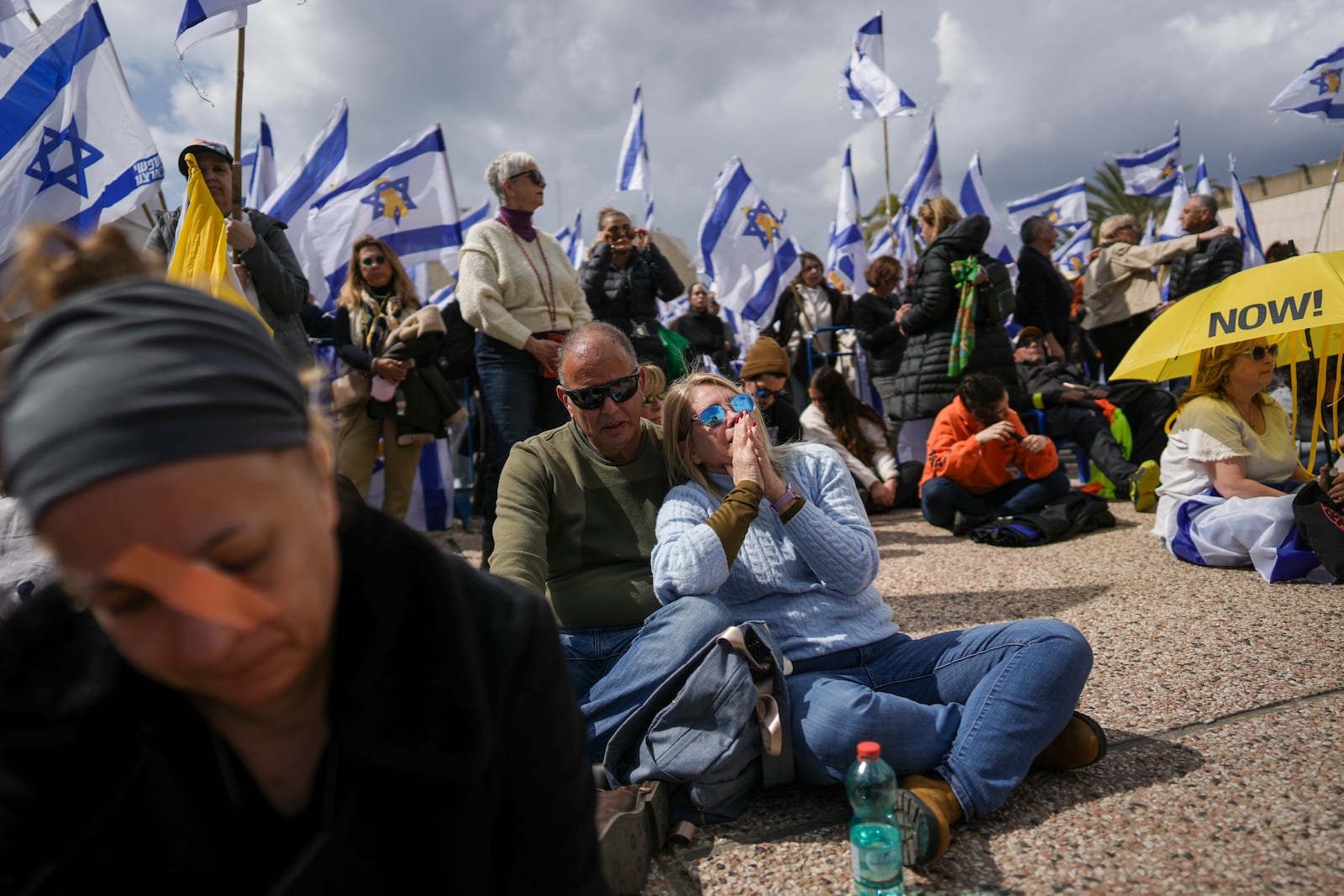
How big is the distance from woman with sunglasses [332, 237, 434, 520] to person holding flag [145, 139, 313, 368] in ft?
3.00

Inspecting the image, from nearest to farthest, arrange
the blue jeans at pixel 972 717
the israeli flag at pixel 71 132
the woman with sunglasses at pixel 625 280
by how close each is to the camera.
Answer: the blue jeans at pixel 972 717 < the israeli flag at pixel 71 132 < the woman with sunglasses at pixel 625 280

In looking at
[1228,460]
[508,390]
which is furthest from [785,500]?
[1228,460]

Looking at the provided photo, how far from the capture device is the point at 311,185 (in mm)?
8438

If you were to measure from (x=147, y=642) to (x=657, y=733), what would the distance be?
171cm

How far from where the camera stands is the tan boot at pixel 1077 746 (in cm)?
244

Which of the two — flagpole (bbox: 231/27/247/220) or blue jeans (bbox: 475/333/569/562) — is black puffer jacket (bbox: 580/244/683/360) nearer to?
blue jeans (bbox: 475/333/569/562)

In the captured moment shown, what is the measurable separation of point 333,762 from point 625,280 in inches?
216

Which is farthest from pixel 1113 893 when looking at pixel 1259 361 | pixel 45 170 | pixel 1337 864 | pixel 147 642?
pixel 45 170

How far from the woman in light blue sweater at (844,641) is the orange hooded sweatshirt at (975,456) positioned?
367 centimetres

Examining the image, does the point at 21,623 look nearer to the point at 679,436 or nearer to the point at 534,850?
the point at 534,850

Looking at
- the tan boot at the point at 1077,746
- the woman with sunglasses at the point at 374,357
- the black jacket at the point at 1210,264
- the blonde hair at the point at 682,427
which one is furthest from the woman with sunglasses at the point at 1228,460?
the woman with sunglasses at the point at 374,357

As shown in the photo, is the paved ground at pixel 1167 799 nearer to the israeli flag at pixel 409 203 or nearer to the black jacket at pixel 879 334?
the black jacket at pixel 879 334

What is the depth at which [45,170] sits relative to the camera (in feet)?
14.7

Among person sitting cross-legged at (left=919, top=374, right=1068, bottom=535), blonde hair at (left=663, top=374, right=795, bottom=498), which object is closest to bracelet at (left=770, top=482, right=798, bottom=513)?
blonde hair at (left=663, top=374, right=795, bottom=498)
